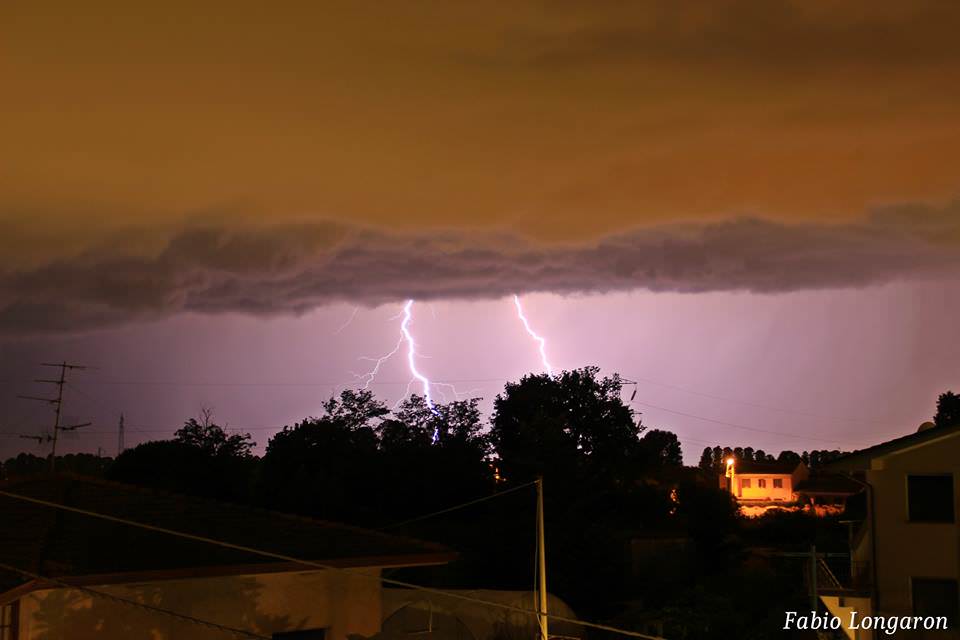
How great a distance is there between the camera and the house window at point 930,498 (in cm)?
2228

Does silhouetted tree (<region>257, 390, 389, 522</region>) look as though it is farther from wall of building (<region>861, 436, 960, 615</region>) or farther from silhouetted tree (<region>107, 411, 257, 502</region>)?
wall of building (<region>861, 436, 960, 615</region>)

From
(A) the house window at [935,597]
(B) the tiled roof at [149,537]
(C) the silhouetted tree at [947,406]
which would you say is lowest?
(A) the house window at [935,597]

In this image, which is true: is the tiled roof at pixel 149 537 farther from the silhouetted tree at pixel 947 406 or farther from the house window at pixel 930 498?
the silhouetted tree at pixel 947 406

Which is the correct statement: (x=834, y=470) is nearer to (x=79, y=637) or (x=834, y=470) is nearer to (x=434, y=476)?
(x=79, y=637)

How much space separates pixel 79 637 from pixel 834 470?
1943 cm

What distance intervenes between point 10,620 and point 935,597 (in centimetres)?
2069

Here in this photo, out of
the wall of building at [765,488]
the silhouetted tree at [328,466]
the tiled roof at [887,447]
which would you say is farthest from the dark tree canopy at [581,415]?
the tiled roof at [887,447]

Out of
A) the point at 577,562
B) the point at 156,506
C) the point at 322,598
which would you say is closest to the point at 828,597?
the point at 577,562

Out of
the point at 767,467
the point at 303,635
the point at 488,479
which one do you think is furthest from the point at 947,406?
the point at 303,635

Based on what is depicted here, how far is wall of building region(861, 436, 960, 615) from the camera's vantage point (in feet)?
72.4

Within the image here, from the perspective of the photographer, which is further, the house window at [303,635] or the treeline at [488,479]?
the treeline at [488,479]

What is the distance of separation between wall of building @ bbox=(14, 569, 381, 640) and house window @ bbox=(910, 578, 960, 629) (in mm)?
15556

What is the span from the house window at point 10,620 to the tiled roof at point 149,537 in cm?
43

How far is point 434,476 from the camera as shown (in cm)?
4828
